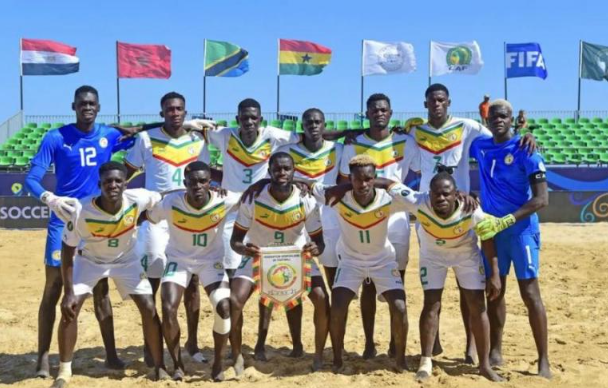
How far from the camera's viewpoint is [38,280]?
11719 mm

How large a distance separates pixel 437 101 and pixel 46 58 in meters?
27.2

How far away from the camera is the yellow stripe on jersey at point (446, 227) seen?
234 inches

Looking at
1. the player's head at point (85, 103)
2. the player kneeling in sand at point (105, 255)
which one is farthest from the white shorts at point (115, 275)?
the player's head at point (85, 103)

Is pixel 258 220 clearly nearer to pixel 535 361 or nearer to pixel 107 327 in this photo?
pixel 107 327

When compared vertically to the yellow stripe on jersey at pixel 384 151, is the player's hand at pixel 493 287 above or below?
below

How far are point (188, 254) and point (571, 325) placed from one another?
5.04 meters

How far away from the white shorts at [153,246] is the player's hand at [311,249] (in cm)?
155

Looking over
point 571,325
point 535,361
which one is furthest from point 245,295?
point 571,325

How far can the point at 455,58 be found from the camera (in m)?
32.7

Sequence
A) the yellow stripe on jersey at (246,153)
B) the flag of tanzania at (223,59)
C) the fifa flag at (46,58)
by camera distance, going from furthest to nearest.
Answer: the flag of tanzania at (223,59)
the fifa flag at (46,58)
the yellow stripe on jersey at (246,153)

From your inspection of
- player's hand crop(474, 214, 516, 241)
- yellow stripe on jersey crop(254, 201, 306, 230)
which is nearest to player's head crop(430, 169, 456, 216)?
player's hand crop(474, 214, 516, 241)

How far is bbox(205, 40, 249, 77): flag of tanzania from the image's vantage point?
103ft

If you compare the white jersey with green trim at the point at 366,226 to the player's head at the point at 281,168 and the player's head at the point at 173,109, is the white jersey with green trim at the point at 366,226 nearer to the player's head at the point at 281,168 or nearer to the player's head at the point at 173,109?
the player's head at the point at 281,168

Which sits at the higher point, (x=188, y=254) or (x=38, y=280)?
(x=188, y=254)
